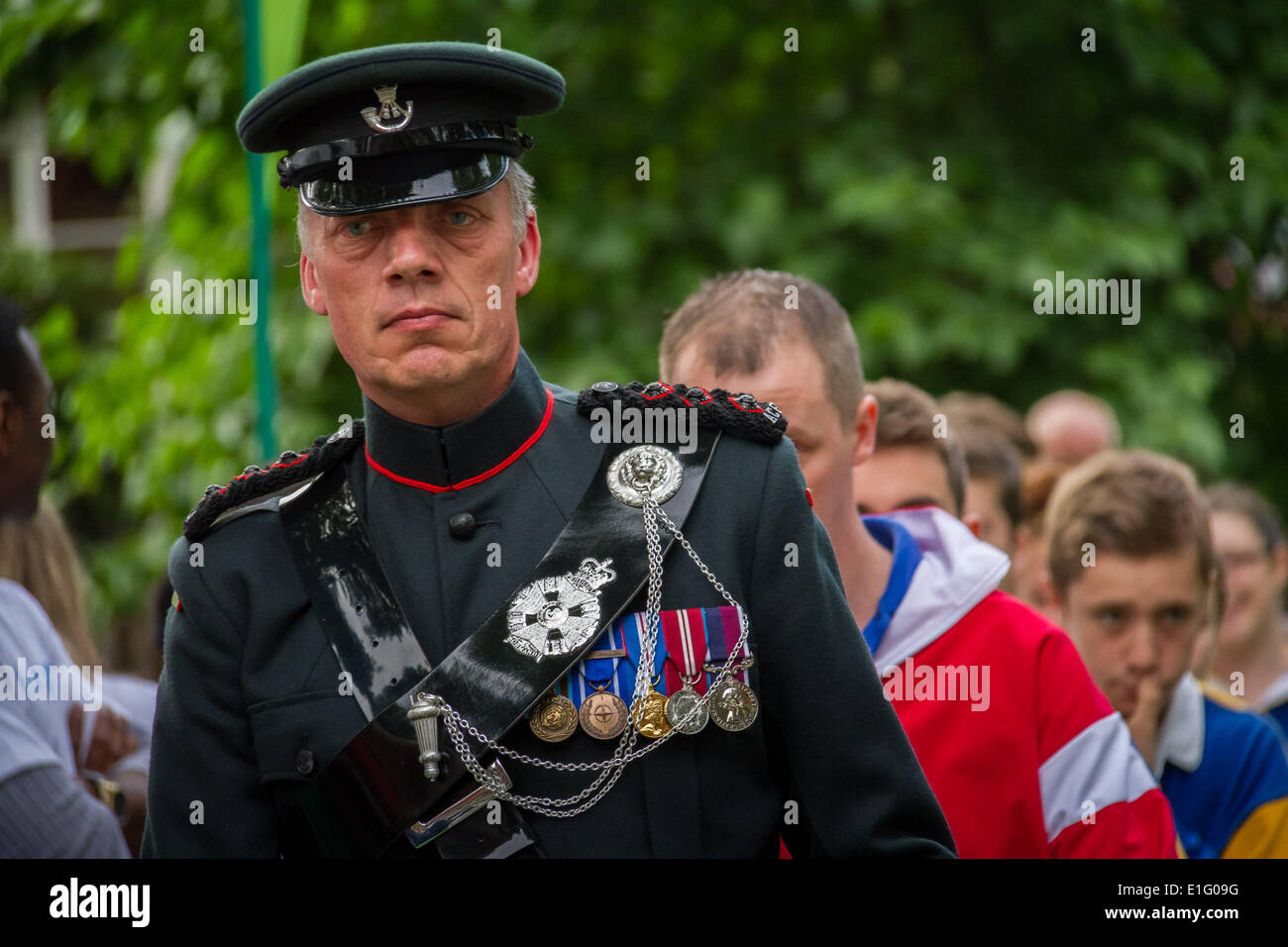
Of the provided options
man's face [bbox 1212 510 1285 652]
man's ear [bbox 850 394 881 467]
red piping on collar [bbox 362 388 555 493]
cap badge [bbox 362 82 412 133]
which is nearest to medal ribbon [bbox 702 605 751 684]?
red piping on collar [bbox 362 388 555 493]

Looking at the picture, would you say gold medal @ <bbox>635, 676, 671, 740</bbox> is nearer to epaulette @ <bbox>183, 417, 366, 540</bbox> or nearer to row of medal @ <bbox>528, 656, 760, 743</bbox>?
row of medal @ <bbox>528, 656, 760, 743</bbox>

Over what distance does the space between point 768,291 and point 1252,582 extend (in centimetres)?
283

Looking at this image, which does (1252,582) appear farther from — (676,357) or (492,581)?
(492,581)

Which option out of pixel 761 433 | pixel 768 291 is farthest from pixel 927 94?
pixel 761 433

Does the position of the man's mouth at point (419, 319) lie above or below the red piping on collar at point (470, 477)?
above

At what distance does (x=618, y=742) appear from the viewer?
87.0 inches

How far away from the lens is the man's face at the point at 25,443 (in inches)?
130

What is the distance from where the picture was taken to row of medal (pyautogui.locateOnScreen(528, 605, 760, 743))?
2.20 metres

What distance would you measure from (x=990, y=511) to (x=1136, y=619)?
103 cm
